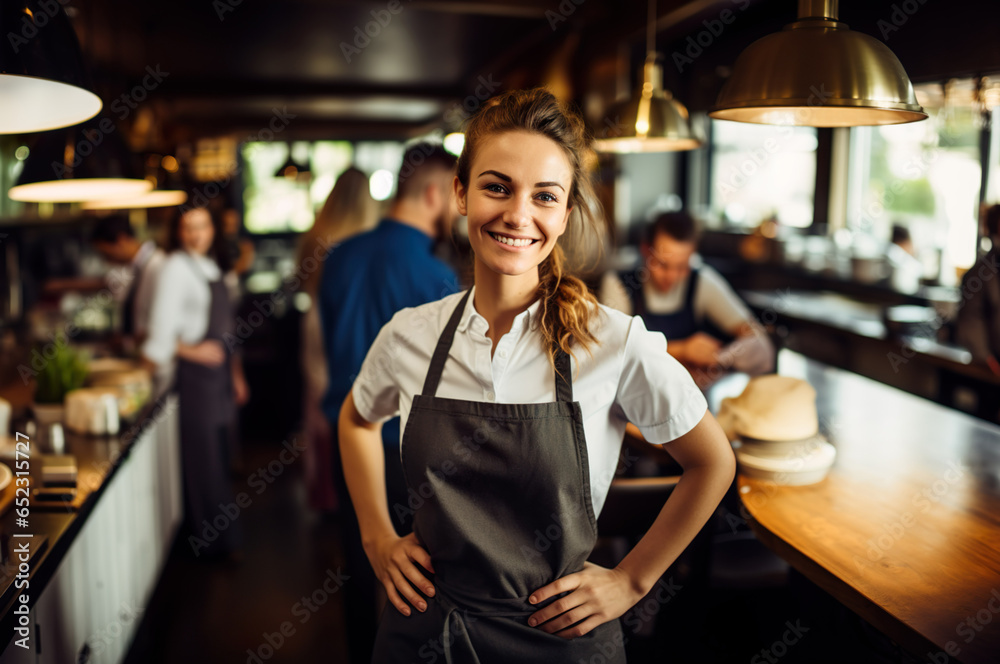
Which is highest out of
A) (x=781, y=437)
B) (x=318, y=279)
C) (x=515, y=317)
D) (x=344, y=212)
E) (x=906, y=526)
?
(x=344, y=212)

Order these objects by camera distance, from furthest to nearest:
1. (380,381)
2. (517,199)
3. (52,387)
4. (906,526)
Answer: (52,387), (906,526), (380,381), (517,199)

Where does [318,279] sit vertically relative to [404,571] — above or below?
above

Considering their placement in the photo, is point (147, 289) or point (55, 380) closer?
point (55, 380)

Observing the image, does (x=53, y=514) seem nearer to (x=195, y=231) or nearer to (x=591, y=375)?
(x=591, y=375)

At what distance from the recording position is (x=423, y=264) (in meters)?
2.60

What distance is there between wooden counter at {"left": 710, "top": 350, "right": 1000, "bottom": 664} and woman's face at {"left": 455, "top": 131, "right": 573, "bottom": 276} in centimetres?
85

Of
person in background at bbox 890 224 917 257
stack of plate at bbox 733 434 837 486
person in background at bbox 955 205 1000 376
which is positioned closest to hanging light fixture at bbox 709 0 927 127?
stack of plate at bbox 733 434 837 486

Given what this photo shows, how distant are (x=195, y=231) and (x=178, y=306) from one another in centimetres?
38

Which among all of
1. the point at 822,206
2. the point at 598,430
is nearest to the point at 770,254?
the point at 822,206

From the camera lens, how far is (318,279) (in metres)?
3.68

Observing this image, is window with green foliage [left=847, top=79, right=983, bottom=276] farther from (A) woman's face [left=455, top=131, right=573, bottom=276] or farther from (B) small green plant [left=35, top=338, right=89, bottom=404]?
(B) small green plant [left=35, top=338, right=89, bottom=404]

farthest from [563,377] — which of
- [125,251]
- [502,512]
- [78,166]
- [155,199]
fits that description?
[125,251]

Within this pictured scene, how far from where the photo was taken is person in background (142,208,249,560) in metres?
3.63

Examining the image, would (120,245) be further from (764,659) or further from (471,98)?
(471,98)
